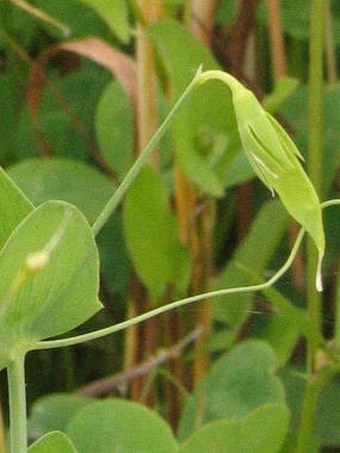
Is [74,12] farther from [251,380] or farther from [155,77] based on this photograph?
[251,380]

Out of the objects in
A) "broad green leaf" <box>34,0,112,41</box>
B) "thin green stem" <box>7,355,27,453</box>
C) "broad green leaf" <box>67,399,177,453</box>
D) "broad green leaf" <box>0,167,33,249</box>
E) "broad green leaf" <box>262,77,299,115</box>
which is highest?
"broad green leaf" <box>0,167,33,249</box>

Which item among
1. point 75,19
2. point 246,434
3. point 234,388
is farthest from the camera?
point 75,19

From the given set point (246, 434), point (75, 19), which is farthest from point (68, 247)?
point (75, 19)

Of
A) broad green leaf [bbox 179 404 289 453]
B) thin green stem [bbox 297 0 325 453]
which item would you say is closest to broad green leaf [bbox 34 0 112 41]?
thin green stem [bbox 297 0 325 453]

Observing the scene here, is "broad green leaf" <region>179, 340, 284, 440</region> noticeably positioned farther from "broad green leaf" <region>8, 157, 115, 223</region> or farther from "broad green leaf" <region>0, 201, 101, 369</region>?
"broad green leaf" <region>0, 201, 101, 369</region>

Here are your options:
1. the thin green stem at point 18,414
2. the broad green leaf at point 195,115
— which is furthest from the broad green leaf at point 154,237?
the thin green stem at point 18,414

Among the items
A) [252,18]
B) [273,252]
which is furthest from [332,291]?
[252,18]

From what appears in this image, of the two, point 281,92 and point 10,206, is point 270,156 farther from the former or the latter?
point 281,92
